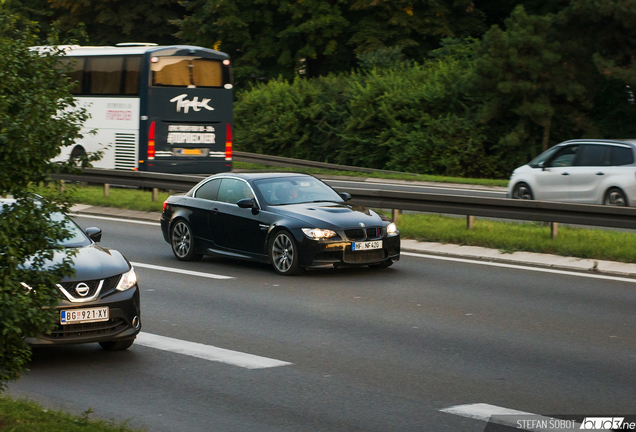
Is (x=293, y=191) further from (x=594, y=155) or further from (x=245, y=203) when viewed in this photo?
(x=594, y=155)

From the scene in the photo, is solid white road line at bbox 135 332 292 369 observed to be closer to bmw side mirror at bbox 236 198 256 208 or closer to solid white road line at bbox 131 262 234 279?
solid white road line at bbox 131 262 234 279

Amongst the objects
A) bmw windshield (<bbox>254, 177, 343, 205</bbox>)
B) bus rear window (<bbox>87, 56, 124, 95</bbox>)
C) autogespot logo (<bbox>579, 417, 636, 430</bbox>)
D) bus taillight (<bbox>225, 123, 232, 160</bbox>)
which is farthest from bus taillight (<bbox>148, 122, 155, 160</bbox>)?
autogespot logo (<bbox>579, 417, 636, 430</bbox>)

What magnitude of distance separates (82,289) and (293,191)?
6199 millimetres

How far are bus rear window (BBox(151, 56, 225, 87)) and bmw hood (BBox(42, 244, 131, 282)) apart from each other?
18.2m

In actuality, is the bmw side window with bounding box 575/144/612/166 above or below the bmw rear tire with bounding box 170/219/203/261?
above

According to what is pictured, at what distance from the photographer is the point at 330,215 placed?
12.9m

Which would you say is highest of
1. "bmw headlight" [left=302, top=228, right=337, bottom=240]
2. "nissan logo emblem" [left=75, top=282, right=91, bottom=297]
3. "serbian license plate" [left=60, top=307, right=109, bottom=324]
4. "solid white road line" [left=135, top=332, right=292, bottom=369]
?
"bmw headlight" [left=302, top=228, right=337, bottom=240]

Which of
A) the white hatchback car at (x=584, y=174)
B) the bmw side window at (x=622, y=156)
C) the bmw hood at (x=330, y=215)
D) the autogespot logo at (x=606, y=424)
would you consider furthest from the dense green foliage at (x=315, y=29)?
the autogespot logo at (x=606, y=424)

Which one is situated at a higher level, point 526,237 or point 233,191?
point 233,191

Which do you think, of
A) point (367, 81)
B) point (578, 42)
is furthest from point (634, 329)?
point (367, 81)

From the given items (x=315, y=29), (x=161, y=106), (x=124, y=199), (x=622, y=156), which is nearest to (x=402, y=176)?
(x=161, y=106)

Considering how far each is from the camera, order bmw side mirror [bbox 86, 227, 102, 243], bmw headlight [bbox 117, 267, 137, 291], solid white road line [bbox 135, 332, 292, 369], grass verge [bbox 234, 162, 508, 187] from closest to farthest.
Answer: solid white road line [bbox 135, 332, 292, 369]
bmw headlight [bbox 117, 267, 137, 291]
bmw side mirror [bbox 86, 227, 102, 243]
grass verge [bbox 234, 162, 508, 187]

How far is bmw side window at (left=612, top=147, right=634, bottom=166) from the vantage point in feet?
60.6

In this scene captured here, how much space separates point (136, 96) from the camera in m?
26.4
